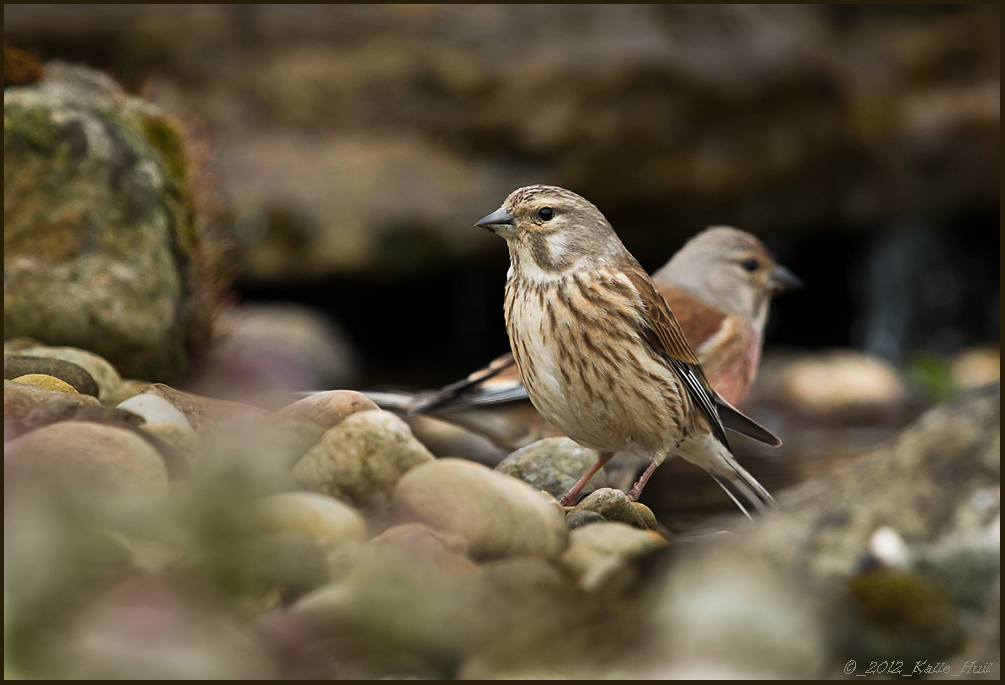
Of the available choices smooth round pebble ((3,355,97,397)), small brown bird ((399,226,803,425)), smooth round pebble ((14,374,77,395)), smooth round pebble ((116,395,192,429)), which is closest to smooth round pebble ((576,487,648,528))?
smooth round pebble ((116,395,192,429))

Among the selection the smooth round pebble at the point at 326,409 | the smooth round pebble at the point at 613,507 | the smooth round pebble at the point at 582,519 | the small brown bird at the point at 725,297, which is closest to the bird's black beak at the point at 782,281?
the small brown bird at the point at 725,297

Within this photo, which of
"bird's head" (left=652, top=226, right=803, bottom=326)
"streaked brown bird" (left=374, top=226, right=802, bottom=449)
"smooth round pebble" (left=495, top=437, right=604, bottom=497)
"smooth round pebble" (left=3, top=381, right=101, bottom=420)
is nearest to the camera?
"smooth round pebble" (left=3, top=381, right=101, bottom=420)

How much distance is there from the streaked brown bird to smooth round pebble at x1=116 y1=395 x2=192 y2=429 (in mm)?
1664

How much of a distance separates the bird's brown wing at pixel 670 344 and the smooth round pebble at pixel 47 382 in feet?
6.37

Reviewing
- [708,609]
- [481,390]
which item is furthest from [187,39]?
[708,609]

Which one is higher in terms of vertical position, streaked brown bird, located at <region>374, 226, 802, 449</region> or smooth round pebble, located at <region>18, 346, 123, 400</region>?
smooth round pebble, located at <region>18, 346, 123, 400</region>

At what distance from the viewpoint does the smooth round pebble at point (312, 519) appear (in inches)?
82.9

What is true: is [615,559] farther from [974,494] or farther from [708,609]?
[974,494]

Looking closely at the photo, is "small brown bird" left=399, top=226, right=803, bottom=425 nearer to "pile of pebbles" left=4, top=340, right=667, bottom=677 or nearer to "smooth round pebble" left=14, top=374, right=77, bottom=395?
"smooth round pebble" left=14, top=374, right=77, bottom=395

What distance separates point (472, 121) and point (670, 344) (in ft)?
18.9

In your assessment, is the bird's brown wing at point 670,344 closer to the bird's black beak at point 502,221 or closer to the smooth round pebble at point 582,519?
the bird's black beak at point 502,221

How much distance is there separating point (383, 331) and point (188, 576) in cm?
877

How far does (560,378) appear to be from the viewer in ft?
9.87

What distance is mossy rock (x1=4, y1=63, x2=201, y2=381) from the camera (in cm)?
431
